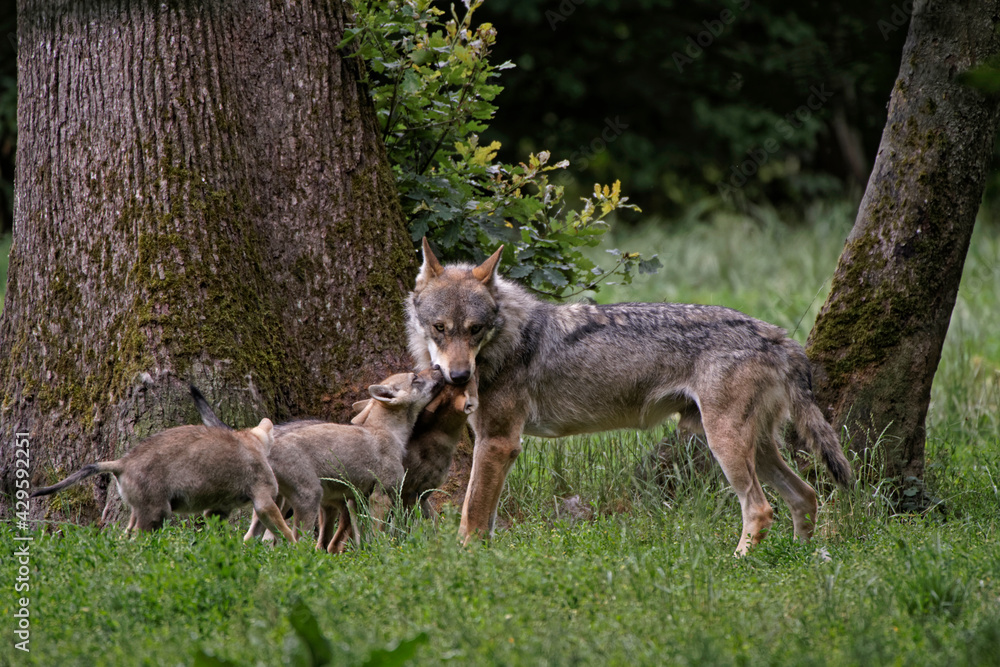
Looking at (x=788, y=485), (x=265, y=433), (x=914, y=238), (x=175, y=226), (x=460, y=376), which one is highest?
(x=914, y=238)

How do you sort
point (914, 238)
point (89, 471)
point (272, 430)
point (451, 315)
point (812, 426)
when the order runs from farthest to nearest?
point (914, 238)
point (812, 426)
point (451, 315)
point (272, 430)
point (89, 471)

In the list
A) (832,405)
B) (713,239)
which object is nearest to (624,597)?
(832,405)

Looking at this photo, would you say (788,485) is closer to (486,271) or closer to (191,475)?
(486,271)

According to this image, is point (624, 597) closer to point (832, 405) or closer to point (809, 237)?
point (832, 405)

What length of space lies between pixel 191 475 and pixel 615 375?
275 cm

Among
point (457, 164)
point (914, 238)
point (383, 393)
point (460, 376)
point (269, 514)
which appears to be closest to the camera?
point (269, 514)

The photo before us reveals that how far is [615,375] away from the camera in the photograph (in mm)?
6105

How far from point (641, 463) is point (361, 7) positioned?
3663 millimetres

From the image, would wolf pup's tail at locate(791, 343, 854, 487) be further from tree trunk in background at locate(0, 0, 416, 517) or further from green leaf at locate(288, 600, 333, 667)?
green leaf at locate(288, 600, 333, 667)

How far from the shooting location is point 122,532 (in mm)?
4641

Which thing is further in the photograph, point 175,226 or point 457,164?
point 457,164

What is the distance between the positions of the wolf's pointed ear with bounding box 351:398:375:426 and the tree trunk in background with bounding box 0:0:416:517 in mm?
176

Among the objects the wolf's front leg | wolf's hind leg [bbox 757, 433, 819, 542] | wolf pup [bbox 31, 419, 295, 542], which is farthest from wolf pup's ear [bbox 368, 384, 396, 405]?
wolf's hind leg [bbox 757, 433, 819, 542]

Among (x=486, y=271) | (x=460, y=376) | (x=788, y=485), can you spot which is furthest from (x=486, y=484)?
(x=788, y=485)
